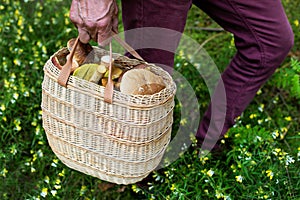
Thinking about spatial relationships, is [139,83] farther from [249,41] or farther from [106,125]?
[249,41]

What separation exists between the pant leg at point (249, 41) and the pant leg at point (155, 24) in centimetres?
21

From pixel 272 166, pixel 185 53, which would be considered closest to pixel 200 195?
pixel 272 166

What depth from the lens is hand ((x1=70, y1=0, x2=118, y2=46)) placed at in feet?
5.69

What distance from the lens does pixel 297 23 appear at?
10.8ft

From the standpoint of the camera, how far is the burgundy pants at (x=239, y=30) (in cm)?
187

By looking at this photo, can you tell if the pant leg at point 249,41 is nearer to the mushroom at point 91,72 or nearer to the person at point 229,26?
the person at point 229,26

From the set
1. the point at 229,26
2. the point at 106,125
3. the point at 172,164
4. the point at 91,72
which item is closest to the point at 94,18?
the point at 91,72

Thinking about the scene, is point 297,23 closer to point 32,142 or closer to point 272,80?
point 272,80

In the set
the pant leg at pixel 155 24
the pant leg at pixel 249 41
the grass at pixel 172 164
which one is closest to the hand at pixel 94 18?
the pant leg at pixel 155 24

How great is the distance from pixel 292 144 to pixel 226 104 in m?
0.55

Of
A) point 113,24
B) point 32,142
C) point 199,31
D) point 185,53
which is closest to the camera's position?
point 113,24

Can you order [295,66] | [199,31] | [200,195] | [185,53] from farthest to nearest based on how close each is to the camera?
[199,31]
[185,53]
[295,66]
[200,195]

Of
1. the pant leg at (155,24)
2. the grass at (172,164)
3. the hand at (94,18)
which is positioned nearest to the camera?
the hand at (94,18)

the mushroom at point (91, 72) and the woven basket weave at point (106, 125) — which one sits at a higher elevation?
the mushroom at point (91, 72)
